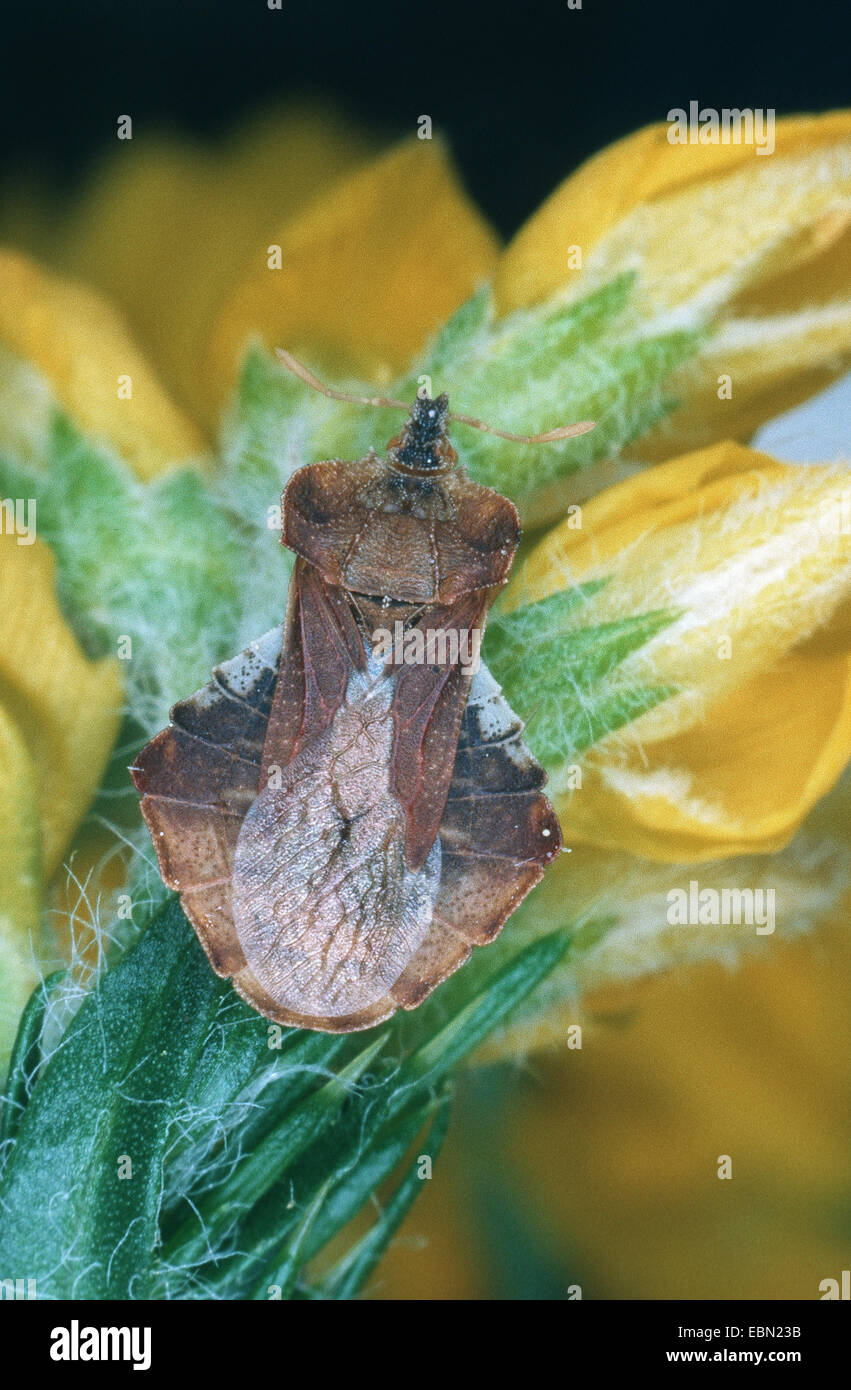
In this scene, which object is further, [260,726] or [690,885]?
[690,885]

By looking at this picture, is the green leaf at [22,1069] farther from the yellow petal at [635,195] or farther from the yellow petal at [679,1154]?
the yellow petal at [635,195]

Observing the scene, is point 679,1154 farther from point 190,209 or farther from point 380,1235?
point 190,209

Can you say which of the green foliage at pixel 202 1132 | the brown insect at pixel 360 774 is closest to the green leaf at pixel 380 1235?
the green foliage at pixel 202 1132

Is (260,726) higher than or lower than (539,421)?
lower

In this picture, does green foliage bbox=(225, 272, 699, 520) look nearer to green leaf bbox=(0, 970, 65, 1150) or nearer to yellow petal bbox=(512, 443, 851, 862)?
yellow petal bbox=(512, 443, 851, 862)
